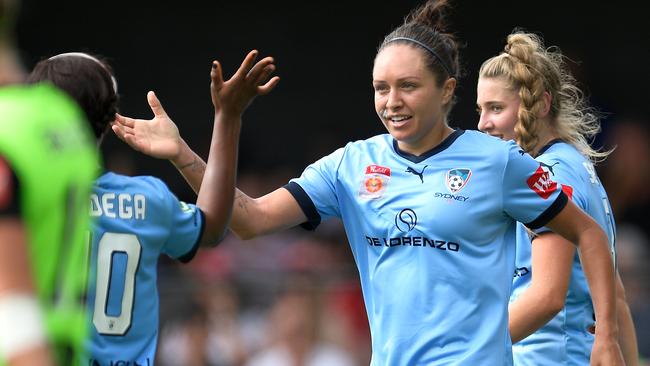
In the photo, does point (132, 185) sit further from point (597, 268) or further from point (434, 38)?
point (597, 268)

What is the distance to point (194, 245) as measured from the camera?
361cm

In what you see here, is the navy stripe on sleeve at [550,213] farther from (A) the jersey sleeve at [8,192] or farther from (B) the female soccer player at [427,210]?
(A) the jersey sleeve at [8,192]

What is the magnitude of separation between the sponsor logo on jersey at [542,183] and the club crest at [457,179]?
224mm

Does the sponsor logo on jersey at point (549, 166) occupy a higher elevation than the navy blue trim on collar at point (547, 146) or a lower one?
lower

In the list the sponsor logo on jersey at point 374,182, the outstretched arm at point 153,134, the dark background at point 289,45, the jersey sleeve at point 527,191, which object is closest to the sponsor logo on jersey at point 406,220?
the sponsor logo on jersey at point 374,182

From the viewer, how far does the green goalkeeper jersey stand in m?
2.54

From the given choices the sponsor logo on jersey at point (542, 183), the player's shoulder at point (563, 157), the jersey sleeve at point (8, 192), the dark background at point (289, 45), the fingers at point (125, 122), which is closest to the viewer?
the jersey sleeve at point (8, 192)

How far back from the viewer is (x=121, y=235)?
136 inches

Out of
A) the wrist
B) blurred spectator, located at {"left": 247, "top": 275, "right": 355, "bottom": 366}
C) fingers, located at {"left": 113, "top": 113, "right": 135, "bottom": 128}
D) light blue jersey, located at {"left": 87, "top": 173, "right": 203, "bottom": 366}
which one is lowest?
blurred spectator, located at {"left": 247, "top": 275, "right": 355, "bottom": 366}

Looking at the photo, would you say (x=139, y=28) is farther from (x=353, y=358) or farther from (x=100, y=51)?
(x=353, y=358)

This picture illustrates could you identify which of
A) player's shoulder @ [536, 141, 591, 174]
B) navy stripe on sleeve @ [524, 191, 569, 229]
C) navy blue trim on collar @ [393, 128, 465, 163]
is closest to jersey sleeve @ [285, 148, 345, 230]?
navy blue trim on collar @ [393, 128, 465, 163]

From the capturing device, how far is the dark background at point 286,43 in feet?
37.3

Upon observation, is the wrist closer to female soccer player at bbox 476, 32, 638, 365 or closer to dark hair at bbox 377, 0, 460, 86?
dark hair at bbox 377, 0, 460, 86

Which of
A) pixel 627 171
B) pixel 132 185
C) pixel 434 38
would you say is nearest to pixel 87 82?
pixel 132 185
